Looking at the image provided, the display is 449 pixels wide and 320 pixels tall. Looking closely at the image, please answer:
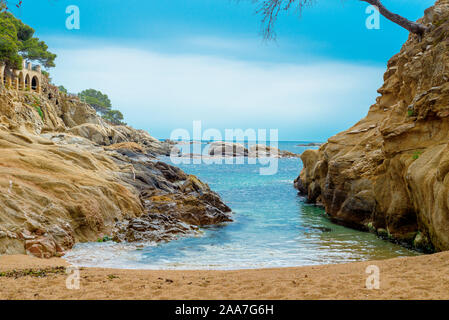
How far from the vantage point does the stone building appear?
58.5 meters

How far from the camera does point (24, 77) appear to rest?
2608 inches

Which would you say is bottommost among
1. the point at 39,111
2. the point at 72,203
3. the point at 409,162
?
the point at 72,203

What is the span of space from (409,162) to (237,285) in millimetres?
9294

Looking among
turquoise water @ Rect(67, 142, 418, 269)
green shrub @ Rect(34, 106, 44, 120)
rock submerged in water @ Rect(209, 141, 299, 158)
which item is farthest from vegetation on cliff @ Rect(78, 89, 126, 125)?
turquoise water @ Rect(67, 142, 418, 269)

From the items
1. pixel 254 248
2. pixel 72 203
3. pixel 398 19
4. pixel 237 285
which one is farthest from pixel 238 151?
pixel 237 285

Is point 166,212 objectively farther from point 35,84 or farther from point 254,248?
point 35,84

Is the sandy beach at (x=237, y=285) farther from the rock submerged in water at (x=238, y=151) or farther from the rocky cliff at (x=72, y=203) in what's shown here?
the rock submerged in water at (x=238, y=151)

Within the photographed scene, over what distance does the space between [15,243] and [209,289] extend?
6.61 metres

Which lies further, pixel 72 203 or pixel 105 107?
pixel 105 107

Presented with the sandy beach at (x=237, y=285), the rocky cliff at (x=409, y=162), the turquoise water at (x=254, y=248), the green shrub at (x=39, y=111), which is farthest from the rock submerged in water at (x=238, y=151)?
the sandy beach at (x=237, y=285)

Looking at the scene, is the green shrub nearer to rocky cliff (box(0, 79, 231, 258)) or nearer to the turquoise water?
rocky cliff (box(0, 79, 231, 258))

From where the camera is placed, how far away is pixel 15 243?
10.5 m

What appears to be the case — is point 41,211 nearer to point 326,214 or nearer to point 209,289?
point 209,289

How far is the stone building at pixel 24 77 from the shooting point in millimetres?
58481
